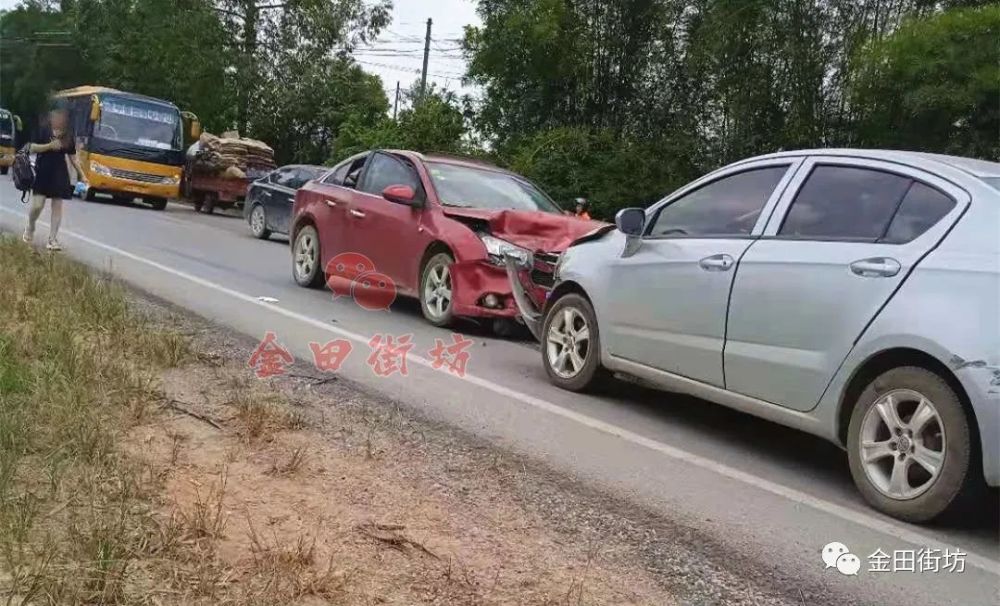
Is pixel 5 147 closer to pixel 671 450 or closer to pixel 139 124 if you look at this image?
pixel 139 124

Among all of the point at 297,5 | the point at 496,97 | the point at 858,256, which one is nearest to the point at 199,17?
the point at 297,5

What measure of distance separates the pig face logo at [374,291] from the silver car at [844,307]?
154 inches

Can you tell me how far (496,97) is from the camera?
23.3 meters

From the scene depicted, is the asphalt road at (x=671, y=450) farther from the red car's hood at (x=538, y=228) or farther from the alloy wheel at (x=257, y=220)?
the alloy wheel at (x=257, y=220)

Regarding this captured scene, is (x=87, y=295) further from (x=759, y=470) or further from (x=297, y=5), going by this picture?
(x=297, y=5)

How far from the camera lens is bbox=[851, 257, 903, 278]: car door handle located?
172 inches

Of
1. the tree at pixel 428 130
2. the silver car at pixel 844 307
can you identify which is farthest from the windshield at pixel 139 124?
the silver car at pixel 844 307

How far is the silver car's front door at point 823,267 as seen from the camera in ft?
14.5

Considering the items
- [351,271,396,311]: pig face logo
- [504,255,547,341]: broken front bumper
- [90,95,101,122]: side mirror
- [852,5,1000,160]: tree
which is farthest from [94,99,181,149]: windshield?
[504,255,547,341]: broken front bumper

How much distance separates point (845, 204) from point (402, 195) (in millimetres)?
4721

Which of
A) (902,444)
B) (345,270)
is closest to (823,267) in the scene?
(902,444)

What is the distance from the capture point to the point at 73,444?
405 cm

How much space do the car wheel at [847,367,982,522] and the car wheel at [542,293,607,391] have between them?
2101 mm

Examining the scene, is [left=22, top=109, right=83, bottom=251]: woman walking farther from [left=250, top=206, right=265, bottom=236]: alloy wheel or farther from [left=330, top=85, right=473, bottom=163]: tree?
[left=330, top=85, right=473, bottom=163]: tree
